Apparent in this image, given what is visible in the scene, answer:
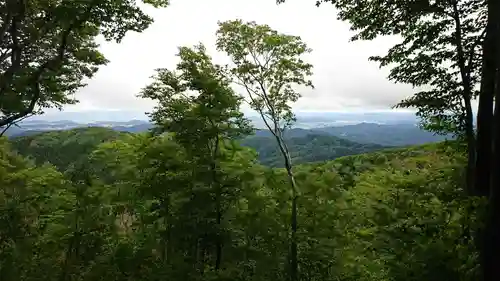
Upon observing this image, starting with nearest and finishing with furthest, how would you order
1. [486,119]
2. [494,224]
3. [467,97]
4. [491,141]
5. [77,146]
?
[494,224], [491,141], [486,119], [467,97], [77,146]

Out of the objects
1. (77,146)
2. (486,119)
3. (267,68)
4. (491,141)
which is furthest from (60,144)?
(491,141)

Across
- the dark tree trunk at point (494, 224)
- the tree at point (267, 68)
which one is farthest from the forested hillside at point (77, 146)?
the dark tree trunk at point (494, 224)

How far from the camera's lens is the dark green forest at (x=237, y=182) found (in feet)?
→ 22.9

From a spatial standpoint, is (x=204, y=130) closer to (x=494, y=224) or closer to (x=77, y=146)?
(x=494, y=224)

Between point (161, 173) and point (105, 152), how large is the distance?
5243mm

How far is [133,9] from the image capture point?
8062 millimetres

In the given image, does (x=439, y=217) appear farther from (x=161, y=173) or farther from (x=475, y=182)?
(x=161, y=173)

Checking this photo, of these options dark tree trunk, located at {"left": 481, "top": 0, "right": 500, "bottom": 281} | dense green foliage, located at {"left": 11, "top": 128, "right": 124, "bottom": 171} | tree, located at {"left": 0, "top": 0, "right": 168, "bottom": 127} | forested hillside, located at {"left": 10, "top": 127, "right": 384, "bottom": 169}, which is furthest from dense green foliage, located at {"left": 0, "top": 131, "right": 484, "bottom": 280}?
dense green foliage, located at {"left": 11, "top": 128, "right": 124, "bottom": 171}

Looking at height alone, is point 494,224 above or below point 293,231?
above

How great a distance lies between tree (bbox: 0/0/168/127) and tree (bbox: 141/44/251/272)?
8.35 feet

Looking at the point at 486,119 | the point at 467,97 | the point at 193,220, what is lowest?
the point at 193,220

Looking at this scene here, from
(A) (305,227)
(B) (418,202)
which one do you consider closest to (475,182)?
(B) (418,202)

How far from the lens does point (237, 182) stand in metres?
10.5

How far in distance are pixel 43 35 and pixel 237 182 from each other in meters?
6.05
